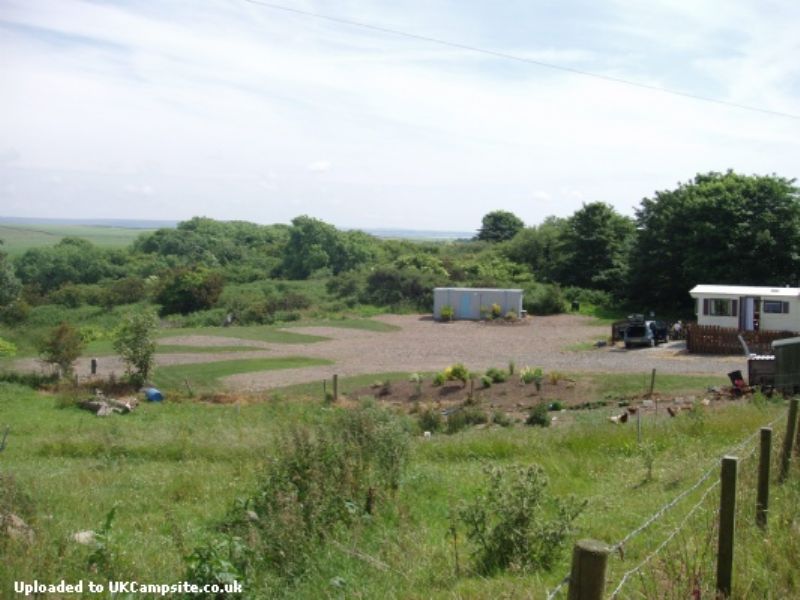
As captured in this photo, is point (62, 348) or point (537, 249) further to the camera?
point (537, 249)

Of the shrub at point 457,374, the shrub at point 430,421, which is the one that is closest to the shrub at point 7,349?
the shrub at point 457,374

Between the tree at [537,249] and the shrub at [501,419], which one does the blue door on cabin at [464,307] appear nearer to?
the tree at [537,249]

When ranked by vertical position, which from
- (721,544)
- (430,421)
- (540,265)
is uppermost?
(540,265)

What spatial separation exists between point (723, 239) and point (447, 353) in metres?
17.2

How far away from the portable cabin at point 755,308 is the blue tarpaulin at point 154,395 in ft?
73.4

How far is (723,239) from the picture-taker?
4184cm

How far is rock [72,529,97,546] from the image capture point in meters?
7.32

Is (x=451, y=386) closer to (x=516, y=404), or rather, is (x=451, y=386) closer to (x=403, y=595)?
(x=516, y=404)

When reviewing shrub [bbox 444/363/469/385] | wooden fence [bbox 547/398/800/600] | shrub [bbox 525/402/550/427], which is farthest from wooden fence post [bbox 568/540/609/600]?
shrub [bbox 444/363/469/385]

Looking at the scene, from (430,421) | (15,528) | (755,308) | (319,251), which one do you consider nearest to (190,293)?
(319,251)

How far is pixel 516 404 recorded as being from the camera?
2333cm

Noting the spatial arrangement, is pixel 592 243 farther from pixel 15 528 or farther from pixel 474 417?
pixel 15 528

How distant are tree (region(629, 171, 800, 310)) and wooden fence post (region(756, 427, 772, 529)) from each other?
3764 centimetres

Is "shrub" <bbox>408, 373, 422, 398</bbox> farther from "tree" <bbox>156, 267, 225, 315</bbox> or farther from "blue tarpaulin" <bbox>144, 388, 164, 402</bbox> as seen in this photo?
"tree" <bbox>156, 267, 225, 315</bbox>
